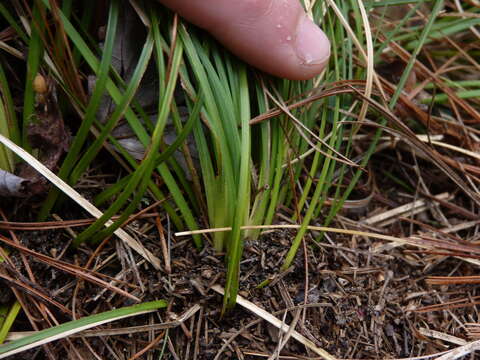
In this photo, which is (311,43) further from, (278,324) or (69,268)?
(69,268)

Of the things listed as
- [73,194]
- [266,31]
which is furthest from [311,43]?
[73,194]

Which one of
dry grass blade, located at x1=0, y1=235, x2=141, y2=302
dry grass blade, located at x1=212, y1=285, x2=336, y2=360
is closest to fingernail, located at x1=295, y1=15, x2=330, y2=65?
dry grass blade, located at x1=212, y1=285, x2=336, y2=360

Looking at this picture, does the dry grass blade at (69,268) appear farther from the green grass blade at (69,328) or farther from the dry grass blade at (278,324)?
the dry grass blade at (278,324)

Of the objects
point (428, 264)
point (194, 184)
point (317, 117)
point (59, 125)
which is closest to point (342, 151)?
point (317, 117)

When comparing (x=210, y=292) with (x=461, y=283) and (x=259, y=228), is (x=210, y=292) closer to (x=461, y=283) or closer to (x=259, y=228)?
(x=259, y=228)

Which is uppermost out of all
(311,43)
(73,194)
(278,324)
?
(311,43)

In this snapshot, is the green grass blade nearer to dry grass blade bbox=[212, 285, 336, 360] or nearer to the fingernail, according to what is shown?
dry grass blade bbox=[212, 285, 336, 360]

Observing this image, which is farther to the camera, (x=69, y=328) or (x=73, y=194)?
(x=73, y=194)
